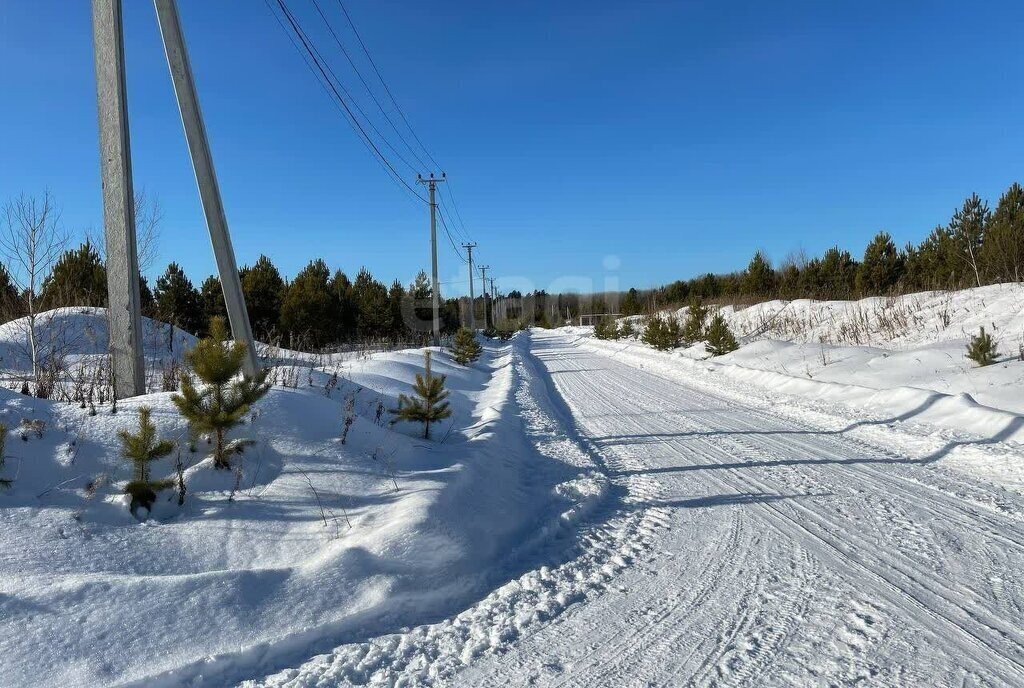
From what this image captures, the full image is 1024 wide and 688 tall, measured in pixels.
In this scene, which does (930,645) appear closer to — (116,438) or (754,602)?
(754,602)

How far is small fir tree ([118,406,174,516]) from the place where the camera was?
12.6 feet

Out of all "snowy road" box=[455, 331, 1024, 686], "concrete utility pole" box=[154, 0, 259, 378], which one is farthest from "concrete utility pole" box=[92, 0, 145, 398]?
"snowy road" box=[455, 331, 1024, 686]

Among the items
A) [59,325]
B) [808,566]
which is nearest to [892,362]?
[808,566]

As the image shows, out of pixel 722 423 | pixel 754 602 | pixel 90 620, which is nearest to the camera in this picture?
pixel 90 620

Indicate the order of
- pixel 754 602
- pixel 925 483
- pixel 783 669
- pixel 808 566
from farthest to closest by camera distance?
pixel 925 483 < pixel 808 566 < pixel 754 602 < pixel 783 669

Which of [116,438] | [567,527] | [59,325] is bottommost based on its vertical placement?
[567,527]

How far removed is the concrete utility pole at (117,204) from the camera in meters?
5.61

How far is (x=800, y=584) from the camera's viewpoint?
3.25 m

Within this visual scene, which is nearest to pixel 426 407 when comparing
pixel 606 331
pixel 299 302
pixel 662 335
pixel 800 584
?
pixel 800 584

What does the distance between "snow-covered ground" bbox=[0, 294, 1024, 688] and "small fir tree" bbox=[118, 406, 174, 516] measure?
11 centimetres

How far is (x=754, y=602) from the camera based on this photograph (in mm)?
3076

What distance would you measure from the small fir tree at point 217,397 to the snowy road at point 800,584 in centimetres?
290

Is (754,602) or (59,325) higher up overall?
(59,325)

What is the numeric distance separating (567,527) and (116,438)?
11.6 feet
